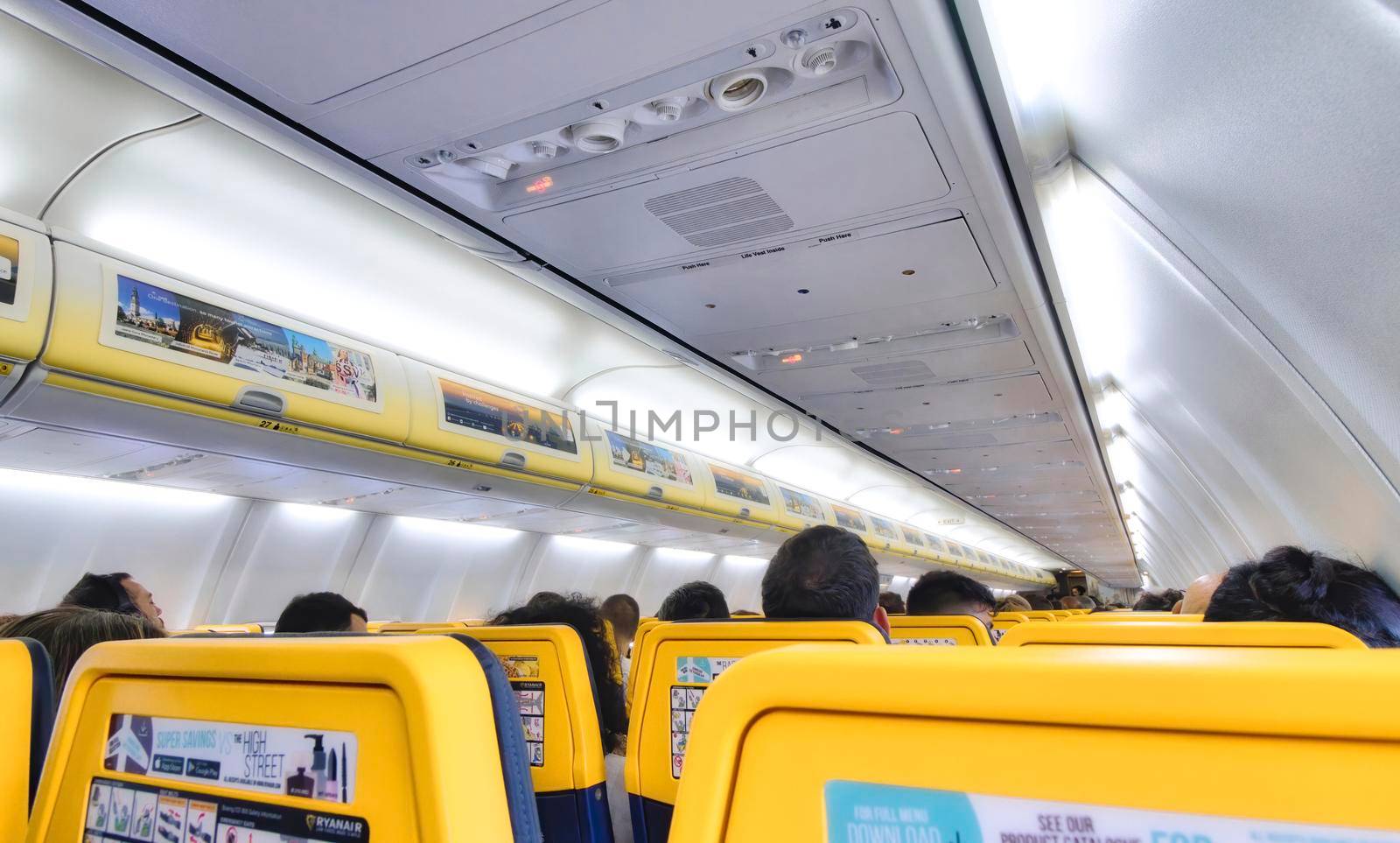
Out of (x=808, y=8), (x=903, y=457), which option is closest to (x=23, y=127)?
(x=808, y=8)

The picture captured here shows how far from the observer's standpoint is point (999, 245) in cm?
387

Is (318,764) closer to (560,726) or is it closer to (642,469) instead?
(560,726)

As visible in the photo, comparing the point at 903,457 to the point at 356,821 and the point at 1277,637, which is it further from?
the point at 356,821

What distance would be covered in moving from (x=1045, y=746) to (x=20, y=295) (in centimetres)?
411

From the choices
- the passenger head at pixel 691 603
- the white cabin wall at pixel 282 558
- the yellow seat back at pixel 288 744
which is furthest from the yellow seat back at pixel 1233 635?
the white cabin wall at pixel 282 558

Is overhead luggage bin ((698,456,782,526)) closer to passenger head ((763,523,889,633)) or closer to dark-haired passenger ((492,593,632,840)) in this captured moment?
dark-haired passenger ((492,593,632,840))

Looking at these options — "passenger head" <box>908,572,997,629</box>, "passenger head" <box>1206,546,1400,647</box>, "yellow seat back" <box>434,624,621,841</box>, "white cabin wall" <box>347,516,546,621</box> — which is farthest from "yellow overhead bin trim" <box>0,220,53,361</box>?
"white cabin wall" <box>347,516,546,621</box>

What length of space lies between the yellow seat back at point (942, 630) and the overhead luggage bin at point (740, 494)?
5072mm

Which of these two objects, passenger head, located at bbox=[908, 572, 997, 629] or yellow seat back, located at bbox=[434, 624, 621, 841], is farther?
passenger head, located at bbox=[908, 572, 997, 629]

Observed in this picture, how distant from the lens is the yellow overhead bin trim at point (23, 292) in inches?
123

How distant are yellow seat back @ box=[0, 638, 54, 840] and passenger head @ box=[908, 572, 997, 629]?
15.2 ft

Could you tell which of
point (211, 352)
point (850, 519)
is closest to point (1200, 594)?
point (211, 352)

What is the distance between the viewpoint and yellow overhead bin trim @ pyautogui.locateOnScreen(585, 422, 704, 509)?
7.09 meters

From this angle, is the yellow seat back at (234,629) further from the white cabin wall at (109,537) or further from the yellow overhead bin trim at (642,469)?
the yellow overhead bin trim at (642,469)
